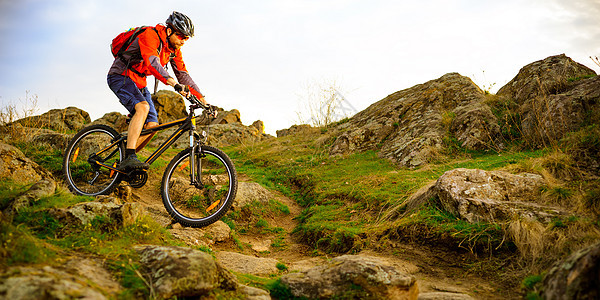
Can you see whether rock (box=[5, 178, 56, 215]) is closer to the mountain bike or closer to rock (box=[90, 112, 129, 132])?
the mountain bike

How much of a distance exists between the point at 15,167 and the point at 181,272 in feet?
12.9

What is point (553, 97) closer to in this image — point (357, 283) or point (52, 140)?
point (357, 283)

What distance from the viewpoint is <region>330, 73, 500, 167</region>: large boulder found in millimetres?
8000

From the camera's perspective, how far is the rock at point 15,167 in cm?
468

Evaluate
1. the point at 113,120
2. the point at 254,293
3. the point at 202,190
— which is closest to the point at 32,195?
the point at 254,293

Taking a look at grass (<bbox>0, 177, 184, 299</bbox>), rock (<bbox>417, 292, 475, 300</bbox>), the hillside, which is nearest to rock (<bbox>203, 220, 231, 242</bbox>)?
the hillside

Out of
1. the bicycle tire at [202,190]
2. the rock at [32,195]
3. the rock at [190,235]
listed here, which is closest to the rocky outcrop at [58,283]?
the rock at [32,195]

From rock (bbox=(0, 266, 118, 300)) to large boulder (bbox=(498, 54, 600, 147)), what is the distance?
6.19m

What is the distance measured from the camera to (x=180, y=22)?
5094mm

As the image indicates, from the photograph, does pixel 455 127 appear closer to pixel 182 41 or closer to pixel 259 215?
pixel 259 215

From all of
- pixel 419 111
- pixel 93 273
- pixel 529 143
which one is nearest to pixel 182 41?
pixel 93 273

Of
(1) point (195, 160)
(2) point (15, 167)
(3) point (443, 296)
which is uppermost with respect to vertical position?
(2) point (15, 167)

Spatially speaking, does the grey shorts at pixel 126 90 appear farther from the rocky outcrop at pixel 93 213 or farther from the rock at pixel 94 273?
the rock at pixel 94 273

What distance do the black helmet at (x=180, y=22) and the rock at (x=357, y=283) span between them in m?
3.92
